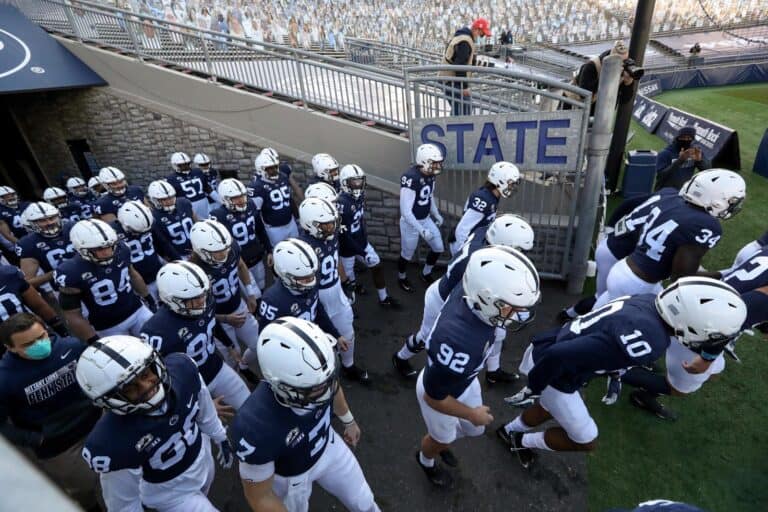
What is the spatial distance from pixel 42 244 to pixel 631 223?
315 inches

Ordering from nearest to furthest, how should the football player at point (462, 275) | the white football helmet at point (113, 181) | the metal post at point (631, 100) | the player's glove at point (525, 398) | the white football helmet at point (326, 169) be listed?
the player's glove at point (525, 398) < the football player at point (462, 275) < the white football helmet at point (326, 169) < the metal post at point (631, 100) < the white football helmet at point (113, 181)

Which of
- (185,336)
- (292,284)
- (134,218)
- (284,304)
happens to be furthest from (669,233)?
(134,218)

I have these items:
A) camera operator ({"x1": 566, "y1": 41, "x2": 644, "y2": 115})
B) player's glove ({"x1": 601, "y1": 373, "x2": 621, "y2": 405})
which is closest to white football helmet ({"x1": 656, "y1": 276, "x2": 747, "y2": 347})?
player's glove ({"x1": 601, "y1": 373, "x2": 621, "y2": 405})

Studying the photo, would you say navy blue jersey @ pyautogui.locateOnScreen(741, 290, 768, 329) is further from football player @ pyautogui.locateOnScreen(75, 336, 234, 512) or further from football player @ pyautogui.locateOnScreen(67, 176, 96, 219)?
football player @ pyautogui.locateOnScreen(67, 176, 96, 219)

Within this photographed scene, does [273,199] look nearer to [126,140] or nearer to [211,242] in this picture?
[211,242]

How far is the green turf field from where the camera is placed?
13.1 ft

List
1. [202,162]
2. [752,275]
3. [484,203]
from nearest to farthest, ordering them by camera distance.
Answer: [752,275], [484,203], [202,162]

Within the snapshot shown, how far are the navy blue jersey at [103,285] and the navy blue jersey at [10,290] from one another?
0.45 meters

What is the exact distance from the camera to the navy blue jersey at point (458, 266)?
4.50 m

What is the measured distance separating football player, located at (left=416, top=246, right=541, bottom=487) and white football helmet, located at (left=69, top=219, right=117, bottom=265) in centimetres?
384

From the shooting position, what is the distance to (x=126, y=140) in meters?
11.0

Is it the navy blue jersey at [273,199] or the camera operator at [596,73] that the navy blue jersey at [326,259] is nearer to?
the navy blue jersey at [273,199]

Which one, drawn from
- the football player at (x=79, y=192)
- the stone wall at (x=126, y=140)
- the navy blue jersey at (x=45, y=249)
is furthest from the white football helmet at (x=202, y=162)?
the navy blue jersey at (x=45, y=249)

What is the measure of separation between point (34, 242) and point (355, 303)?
479 centimetres
